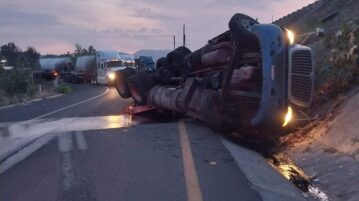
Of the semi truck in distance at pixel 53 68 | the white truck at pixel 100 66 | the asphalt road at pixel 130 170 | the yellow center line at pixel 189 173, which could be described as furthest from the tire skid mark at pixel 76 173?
the semi truck in distance at pixel 53 68

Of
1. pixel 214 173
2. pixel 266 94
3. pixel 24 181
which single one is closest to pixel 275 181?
pixel 214 173

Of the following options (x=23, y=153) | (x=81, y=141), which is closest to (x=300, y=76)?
(x=81, y=141)

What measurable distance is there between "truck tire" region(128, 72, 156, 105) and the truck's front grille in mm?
6940

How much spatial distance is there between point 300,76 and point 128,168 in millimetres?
3261

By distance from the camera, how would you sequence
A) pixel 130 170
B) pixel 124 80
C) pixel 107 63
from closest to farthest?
pixel 130 170
pixel 124 80
pixel 107 63

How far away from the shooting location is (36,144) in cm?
1056

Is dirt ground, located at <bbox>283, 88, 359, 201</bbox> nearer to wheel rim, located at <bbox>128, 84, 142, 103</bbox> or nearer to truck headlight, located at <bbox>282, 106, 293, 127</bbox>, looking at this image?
truck headlight, located at <bbox>282, 106, 293, 127</bbox>

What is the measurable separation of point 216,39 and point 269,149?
2.32m

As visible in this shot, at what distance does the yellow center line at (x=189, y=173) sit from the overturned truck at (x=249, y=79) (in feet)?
3.15

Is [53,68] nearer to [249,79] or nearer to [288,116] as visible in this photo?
[249,79]

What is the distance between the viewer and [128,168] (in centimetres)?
802

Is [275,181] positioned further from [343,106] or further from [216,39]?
[216,39]

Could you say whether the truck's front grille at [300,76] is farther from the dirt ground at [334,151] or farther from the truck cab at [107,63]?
the truck cab at [107,63]

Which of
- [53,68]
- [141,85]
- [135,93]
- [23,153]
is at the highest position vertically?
[141,85]
